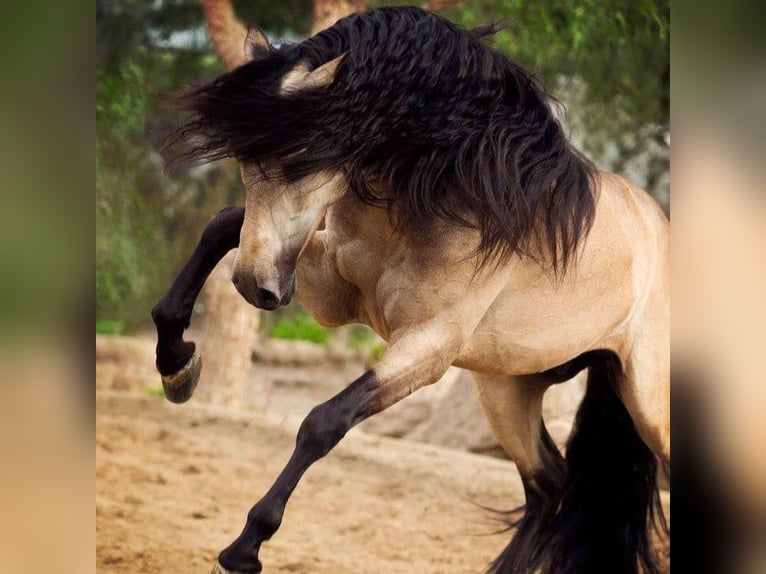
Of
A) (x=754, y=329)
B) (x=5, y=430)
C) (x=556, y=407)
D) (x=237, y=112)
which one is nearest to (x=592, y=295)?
(x=754, y=329)

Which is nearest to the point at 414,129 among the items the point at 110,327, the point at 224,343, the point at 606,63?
the point at 606,63

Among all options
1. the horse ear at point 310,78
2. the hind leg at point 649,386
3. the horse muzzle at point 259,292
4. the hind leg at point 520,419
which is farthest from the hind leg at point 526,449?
the horse ear at point 310,78

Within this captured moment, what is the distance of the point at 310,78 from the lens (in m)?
2.12

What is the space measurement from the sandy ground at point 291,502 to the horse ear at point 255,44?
2.09 meters

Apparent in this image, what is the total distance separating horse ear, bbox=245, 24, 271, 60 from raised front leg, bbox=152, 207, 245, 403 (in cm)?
43

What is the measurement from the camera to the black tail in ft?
9.76

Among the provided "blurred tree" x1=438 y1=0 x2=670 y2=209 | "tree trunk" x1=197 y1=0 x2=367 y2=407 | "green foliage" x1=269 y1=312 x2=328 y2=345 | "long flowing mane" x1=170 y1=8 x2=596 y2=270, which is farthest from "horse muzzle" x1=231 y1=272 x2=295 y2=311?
"green foliage" x1=269 y1=312 x2=328 y2=345

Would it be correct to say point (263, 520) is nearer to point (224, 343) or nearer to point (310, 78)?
point (310, 78)

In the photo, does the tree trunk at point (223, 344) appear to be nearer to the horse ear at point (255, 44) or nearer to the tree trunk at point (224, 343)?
the tree trunk at point (224, 343)

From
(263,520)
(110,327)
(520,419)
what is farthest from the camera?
(110,327)

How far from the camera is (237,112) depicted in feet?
6.93

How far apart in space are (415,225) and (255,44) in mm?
559

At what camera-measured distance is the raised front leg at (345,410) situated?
201 cm

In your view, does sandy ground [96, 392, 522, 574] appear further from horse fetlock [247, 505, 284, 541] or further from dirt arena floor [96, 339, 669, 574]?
horse fetlock [247, 505, 284, 541]
